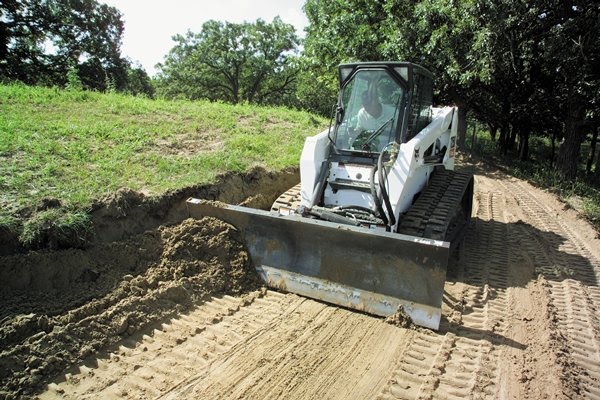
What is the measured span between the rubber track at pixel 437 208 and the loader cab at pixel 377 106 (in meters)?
0.84

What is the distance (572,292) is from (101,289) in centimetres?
523

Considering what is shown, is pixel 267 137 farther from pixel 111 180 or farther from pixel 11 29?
pixel 11 29

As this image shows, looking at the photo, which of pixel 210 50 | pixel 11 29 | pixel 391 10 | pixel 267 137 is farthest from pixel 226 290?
pixel 210 50

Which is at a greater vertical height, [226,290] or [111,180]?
[111,180]

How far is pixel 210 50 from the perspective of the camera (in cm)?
3070

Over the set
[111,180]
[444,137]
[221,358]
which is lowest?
[221,358]

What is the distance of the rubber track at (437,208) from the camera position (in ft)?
16.8

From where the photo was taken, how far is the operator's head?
5797 millimetres

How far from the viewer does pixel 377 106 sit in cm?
580

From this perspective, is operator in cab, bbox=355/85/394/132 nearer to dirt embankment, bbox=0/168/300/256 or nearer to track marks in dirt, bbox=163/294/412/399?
dirt embankment, bbox=0/168/300/256

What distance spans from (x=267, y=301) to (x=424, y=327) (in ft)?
5.31

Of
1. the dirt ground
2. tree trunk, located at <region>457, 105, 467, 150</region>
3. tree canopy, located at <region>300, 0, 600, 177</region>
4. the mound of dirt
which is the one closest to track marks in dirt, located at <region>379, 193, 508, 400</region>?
the dirt ground

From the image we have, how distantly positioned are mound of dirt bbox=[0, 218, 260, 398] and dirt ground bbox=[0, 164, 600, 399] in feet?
0.04

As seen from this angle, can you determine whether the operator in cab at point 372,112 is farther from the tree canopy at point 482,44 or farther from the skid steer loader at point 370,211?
the tree canopy at point 482,44
